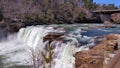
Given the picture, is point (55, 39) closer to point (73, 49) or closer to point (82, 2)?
point (73, 49)

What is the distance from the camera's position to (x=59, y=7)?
45094mm

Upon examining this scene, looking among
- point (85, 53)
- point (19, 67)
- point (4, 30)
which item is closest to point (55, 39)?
point (19, 67)

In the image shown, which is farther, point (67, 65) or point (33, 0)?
point (33, 0)

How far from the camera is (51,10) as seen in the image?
40875 millimetres

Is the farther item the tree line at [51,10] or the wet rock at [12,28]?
the tree line at [51,10]

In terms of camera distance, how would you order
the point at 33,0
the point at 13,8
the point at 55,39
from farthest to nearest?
the point at 33,0 → the point at 13,8 → the point at 55,39

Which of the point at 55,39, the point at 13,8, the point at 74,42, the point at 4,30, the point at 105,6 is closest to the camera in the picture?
the point at 74,42

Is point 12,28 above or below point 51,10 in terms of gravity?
below

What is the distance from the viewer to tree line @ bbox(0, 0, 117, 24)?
34550mm

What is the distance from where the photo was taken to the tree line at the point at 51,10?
34550 mm

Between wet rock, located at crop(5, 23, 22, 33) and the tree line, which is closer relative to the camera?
wet rock, located at crop(5, 23, 22, 33)

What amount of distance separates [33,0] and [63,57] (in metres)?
40.6

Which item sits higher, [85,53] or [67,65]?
[85,53]

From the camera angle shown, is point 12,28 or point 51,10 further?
point 51,10
